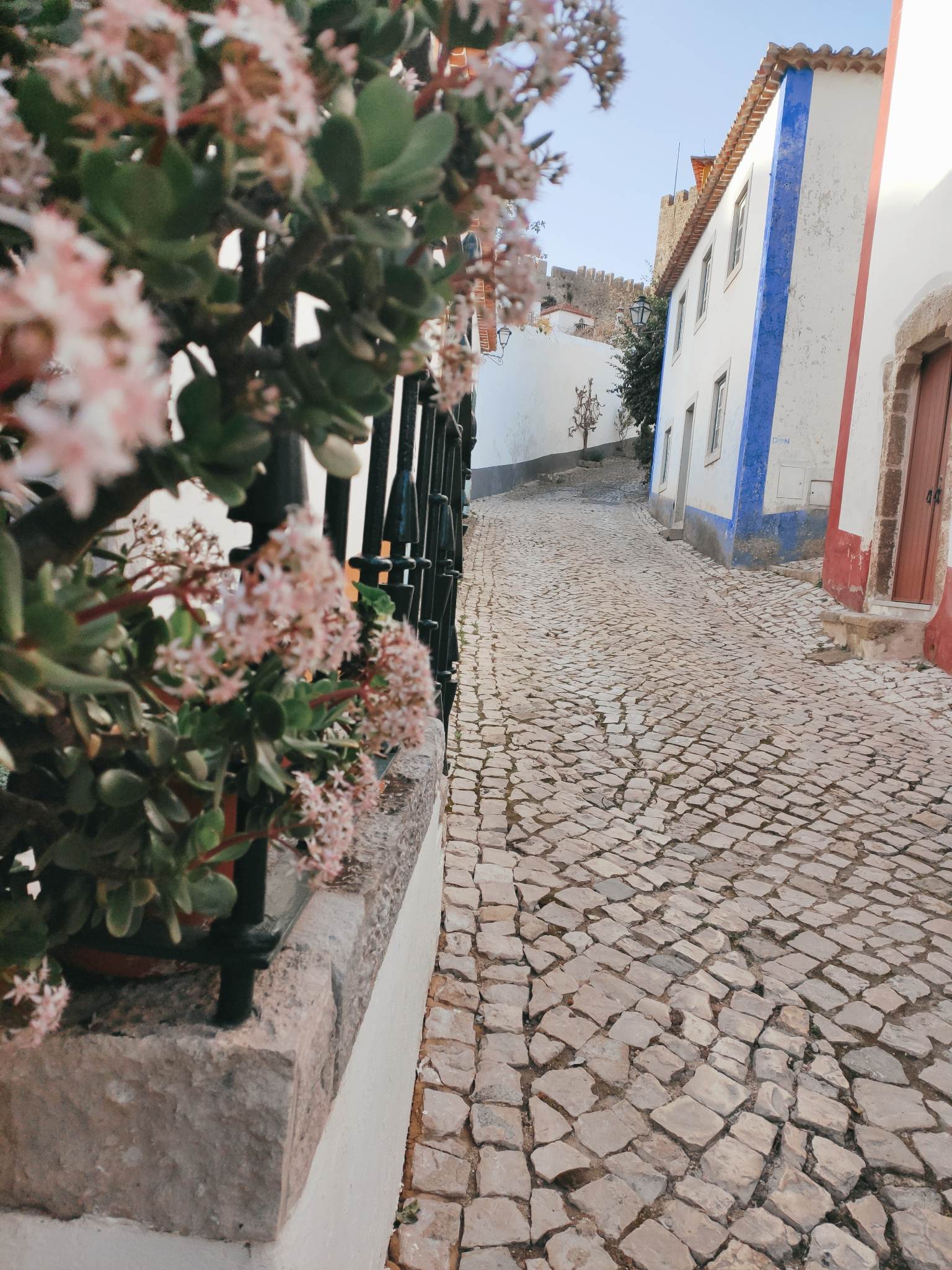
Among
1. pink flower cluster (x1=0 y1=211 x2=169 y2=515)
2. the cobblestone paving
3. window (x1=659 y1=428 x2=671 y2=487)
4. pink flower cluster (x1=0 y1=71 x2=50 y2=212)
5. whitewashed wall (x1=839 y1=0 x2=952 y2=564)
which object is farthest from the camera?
window (x1=659 y1=428 x2=671 y2=487)

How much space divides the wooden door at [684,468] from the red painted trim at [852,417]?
22.1ft

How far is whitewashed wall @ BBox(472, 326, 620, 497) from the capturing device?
70.2 ft

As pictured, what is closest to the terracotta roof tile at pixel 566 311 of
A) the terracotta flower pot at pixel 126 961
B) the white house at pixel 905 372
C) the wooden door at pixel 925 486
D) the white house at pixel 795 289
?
the white house at pixel 795 289

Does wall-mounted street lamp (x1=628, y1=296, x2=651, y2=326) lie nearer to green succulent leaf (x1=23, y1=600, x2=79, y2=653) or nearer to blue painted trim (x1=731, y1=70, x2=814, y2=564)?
blue painted trim (x1=731, y1=70, x2=814, y2=564)

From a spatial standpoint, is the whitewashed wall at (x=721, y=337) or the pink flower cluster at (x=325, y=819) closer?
the pink flower cluster at (x=325, y=819)

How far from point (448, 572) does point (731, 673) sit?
14.3ft

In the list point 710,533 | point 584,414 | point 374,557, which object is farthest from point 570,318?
point 374,557

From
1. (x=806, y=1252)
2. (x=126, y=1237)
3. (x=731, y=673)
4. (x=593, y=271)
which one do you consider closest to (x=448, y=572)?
(x=806, y=1252)

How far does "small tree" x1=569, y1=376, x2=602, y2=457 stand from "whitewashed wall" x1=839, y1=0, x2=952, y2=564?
21.1 m

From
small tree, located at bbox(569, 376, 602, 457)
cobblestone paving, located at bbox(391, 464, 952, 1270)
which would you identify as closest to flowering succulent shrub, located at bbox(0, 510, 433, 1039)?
cobblestone paving, located at bbox(391, 464, 952, 1270)

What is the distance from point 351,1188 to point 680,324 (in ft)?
60.3

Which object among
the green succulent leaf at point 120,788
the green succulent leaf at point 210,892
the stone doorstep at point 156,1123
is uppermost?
the green succulent leaf at point 120,788

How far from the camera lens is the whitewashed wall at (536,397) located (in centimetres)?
2139

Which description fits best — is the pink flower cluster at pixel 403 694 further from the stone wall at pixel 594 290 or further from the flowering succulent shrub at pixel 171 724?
the stone wall at pixel 594 290
